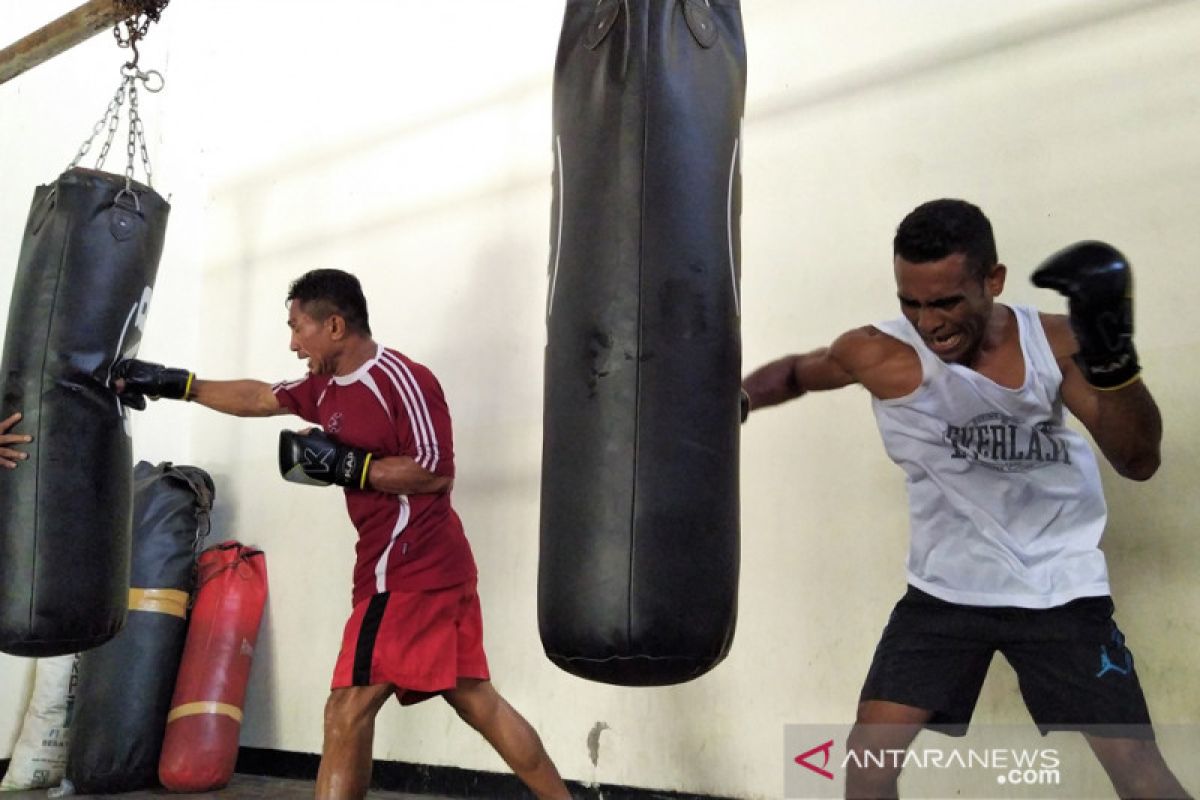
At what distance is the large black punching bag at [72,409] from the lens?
2426 millimetres

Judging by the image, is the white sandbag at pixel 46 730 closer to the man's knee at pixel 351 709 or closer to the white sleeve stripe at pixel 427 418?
the man's knee at pixel 351 709

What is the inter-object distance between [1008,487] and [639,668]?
30.8 inches

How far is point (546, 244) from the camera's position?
365 cm

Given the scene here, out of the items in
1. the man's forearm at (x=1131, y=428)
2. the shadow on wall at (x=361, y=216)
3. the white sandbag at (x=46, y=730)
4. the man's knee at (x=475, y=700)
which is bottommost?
the white sandbag at (x=46, y=730)

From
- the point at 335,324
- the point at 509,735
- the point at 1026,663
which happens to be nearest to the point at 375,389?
the point at 335,324

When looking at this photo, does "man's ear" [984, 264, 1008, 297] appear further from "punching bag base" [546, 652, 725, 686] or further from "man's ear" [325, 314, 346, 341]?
"man's ear" [325, 314, 346, 341]

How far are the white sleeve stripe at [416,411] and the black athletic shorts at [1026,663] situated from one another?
1151 mm

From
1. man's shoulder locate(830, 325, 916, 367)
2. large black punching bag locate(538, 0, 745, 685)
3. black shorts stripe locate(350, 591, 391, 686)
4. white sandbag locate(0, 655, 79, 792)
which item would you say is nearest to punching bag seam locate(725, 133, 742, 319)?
large black punching bag locate(538, 0, 745, 685)

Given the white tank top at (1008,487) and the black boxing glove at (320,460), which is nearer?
the white tank top at (1008,487)

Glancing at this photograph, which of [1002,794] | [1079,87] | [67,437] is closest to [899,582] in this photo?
[1002,794]

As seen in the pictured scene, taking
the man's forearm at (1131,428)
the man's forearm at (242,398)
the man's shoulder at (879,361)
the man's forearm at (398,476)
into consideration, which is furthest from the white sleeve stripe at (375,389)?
the man's forearm at (1131,428)

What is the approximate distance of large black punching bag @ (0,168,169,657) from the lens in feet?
7.96

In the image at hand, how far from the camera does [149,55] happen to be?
459 centimetres

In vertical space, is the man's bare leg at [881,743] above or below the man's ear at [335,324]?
below
